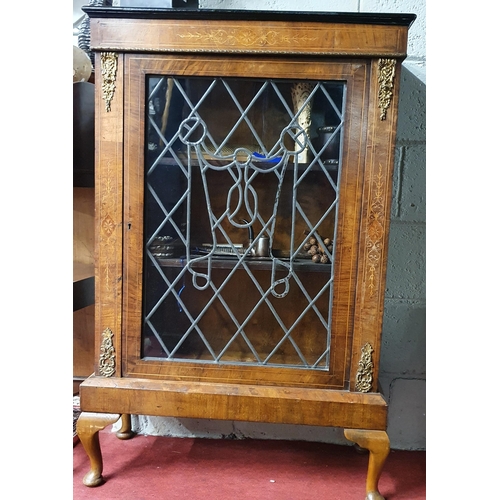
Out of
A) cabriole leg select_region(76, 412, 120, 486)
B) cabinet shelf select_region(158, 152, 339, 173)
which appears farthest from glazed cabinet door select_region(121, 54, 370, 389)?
cabriole leg select_region(76, 412, 120, 486)

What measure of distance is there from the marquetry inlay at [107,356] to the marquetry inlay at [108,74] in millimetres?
488

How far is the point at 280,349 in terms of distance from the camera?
0.92 m

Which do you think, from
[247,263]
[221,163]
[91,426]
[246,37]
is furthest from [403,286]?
[91,426]

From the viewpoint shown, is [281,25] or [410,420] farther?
[410,420]

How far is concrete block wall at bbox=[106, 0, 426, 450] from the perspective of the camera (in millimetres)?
1119

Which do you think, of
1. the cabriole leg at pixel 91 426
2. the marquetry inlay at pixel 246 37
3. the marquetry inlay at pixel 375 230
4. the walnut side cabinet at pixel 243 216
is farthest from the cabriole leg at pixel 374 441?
the marquetry inlay at pixel 246 37

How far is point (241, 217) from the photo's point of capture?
91 centimetres

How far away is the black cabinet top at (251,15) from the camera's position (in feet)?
2.65

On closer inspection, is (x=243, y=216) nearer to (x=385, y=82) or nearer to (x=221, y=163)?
(x=221, y=163)

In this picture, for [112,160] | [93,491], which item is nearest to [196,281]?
[112,160]

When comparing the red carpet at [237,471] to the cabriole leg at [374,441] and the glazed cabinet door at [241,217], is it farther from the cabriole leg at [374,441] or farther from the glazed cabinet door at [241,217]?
the glazed cabinet door at [241,217]
